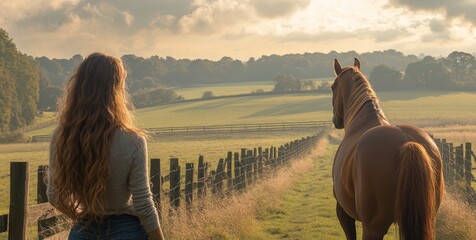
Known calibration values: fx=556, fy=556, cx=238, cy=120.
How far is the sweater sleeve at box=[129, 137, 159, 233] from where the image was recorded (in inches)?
132

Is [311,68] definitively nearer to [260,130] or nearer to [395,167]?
[260,130]

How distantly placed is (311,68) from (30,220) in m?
150

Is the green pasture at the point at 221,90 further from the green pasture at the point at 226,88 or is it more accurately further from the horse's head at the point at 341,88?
the horse's head at the point at 341,88

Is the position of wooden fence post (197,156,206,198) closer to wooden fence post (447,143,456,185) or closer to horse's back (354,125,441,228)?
horse's back (354,125,441,228)

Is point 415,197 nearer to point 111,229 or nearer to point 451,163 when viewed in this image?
point 111,229

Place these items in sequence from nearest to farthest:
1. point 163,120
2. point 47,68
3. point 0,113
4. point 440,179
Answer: point 440,179, point 0,113, point 163,120, point 47,68

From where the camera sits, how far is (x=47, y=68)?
5551 inches

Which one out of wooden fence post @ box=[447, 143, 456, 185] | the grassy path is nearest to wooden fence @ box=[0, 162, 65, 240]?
the grassy path

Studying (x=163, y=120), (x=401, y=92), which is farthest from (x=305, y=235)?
(x=401, y=92)

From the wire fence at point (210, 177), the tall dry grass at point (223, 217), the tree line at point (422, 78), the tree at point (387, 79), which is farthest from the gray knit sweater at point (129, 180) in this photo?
the tree at point (387, 79)

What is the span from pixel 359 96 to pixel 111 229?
13.5ft

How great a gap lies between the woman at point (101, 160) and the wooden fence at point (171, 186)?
1.56m

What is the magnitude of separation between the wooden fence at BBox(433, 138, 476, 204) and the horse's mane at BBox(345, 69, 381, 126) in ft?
18.1

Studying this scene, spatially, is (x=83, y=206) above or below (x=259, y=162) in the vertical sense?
above
